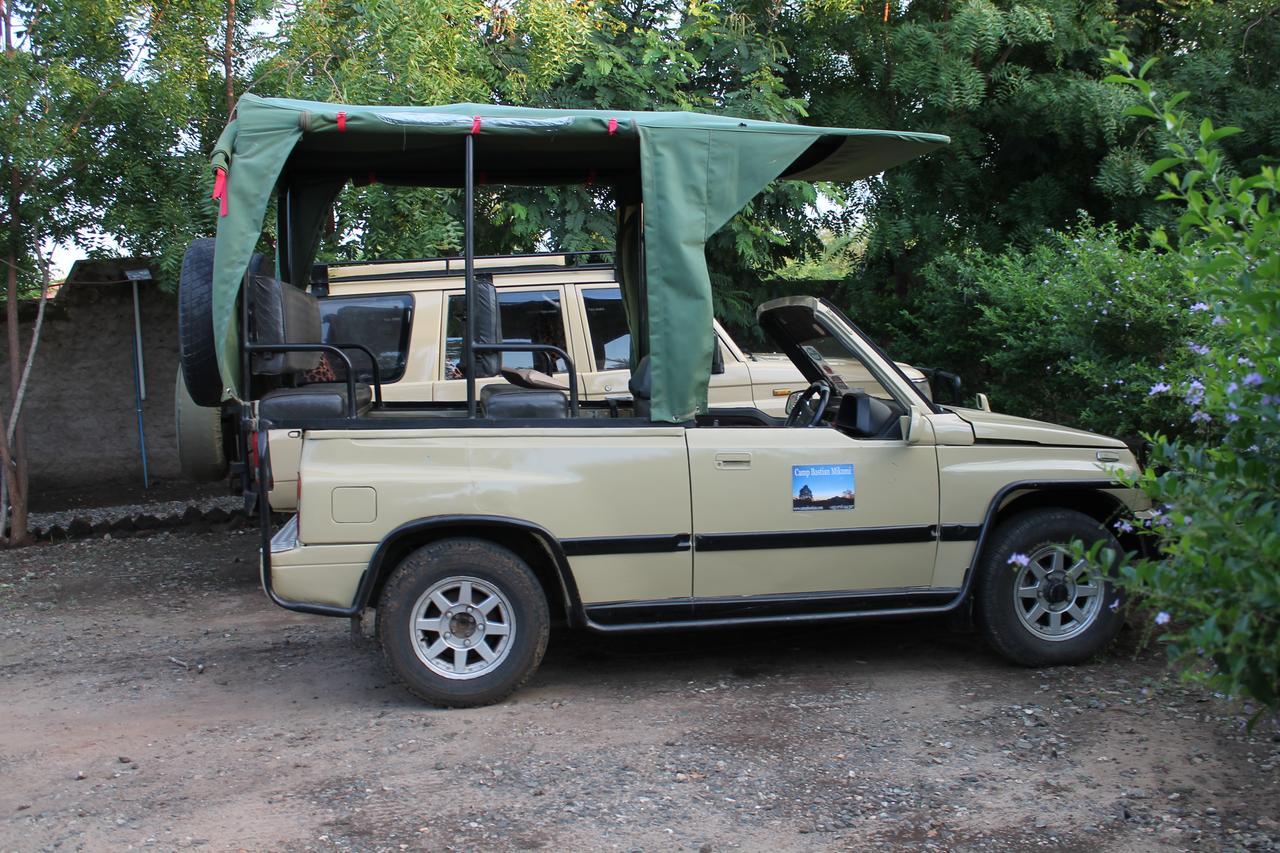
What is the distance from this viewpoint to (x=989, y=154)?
11211mm

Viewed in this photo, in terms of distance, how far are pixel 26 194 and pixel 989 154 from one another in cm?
870

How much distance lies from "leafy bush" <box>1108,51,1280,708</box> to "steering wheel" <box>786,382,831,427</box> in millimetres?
Answer: 2774

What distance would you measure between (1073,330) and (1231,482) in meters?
4.73

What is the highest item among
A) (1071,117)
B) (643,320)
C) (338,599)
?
(1071,117)

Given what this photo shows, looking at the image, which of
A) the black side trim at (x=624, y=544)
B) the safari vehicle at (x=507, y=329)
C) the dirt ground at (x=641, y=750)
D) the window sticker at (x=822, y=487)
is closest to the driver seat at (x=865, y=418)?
the window sticker at (x=822, y=487)

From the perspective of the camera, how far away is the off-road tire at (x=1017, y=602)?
532 centimetres

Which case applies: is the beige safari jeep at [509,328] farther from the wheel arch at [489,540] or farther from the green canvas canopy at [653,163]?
the wheel arch at [489,540]

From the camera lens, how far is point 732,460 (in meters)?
5.13

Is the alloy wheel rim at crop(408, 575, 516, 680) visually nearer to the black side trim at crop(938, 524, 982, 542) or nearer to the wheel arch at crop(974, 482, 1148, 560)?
the black side trim at crop(938, 524, 982, 542)

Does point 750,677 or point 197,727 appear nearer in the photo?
point 197,727

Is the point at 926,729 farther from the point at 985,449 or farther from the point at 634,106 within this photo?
the point at 634,106

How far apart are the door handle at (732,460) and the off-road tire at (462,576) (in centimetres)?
98

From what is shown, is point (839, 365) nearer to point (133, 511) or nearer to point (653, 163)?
point (653, 163)

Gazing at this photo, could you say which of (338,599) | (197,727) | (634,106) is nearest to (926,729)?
(338,599)
